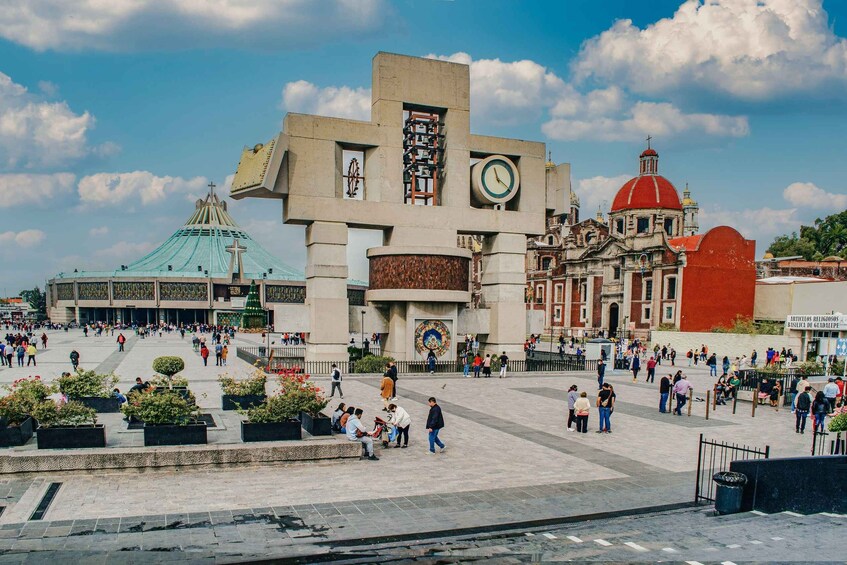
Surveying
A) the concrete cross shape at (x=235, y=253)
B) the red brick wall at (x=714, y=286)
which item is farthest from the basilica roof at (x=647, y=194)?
the concrete cross shape at (x=235, y=253)

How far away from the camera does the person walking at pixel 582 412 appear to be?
18241 mm

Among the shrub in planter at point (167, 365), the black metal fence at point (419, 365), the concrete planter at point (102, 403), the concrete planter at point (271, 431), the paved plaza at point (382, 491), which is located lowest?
the black metal fence at point (419, 365)

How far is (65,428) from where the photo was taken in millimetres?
13492

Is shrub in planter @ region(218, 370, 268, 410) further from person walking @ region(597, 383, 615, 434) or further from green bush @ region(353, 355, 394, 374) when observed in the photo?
green bush @ region(353, 355, 394, 374)

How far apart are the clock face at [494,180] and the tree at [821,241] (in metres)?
63.8

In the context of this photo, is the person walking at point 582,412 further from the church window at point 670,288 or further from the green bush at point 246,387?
the church window at point 670,288

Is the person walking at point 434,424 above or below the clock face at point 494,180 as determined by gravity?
below

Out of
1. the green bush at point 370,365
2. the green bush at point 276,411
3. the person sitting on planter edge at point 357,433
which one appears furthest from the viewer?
the green bush at point 370,365

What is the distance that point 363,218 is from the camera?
33.7m

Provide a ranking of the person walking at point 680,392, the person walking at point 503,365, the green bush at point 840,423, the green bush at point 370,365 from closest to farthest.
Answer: the green bush at point 840,423 < the person walking at point 680,392 < the person walking at point 503,365 < the green bush at point 370,365

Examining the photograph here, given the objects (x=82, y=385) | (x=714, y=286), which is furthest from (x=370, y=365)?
(x=714, y=286)

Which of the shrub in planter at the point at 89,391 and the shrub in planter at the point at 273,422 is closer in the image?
the shrub in planter at the point at 273,422

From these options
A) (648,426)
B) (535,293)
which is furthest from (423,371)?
(535,293)

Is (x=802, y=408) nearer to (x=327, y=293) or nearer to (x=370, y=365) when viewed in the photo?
(x=370, y=365)
